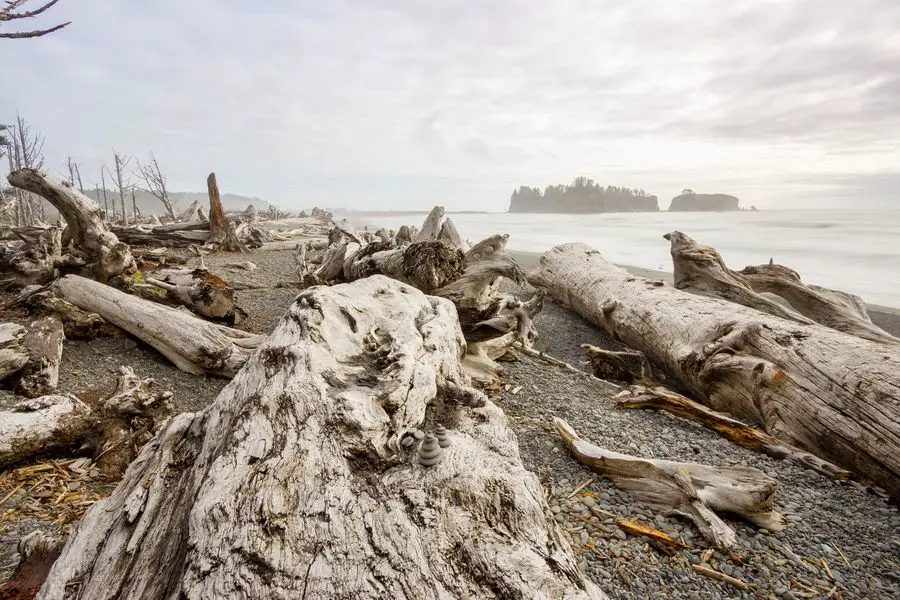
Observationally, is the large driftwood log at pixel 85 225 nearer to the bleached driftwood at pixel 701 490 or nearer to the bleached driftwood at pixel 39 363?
the bleached driftwood at pixel 39 363

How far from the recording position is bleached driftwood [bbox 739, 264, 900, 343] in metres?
6.43

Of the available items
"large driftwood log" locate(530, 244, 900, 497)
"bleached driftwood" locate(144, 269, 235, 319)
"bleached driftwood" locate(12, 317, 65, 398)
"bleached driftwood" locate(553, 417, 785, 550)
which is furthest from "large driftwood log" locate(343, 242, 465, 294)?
"bleached driftwood" locate(12, 317, 65, 398)

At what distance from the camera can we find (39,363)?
4441 mm

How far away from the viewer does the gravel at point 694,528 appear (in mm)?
2467

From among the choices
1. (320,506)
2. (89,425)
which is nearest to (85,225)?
(89,425)

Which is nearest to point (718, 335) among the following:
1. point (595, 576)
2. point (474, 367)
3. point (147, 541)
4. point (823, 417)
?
point (823, 417)

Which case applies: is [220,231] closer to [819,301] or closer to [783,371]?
[783,371]

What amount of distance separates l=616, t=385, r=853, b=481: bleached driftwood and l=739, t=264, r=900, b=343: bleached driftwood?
3.79 meters

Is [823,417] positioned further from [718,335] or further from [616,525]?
[616,525]

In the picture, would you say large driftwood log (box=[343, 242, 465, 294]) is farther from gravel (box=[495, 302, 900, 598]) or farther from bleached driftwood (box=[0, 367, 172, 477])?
bleached driftwood (box=[0, 367, 172, 477])

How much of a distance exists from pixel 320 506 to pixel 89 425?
309 centimetres

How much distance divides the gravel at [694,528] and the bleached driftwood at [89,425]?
3267 mm

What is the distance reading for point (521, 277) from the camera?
591 cm

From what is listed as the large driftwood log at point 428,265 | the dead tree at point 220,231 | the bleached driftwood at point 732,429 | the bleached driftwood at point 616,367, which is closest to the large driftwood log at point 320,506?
the bleached driftwood at point 732,429
